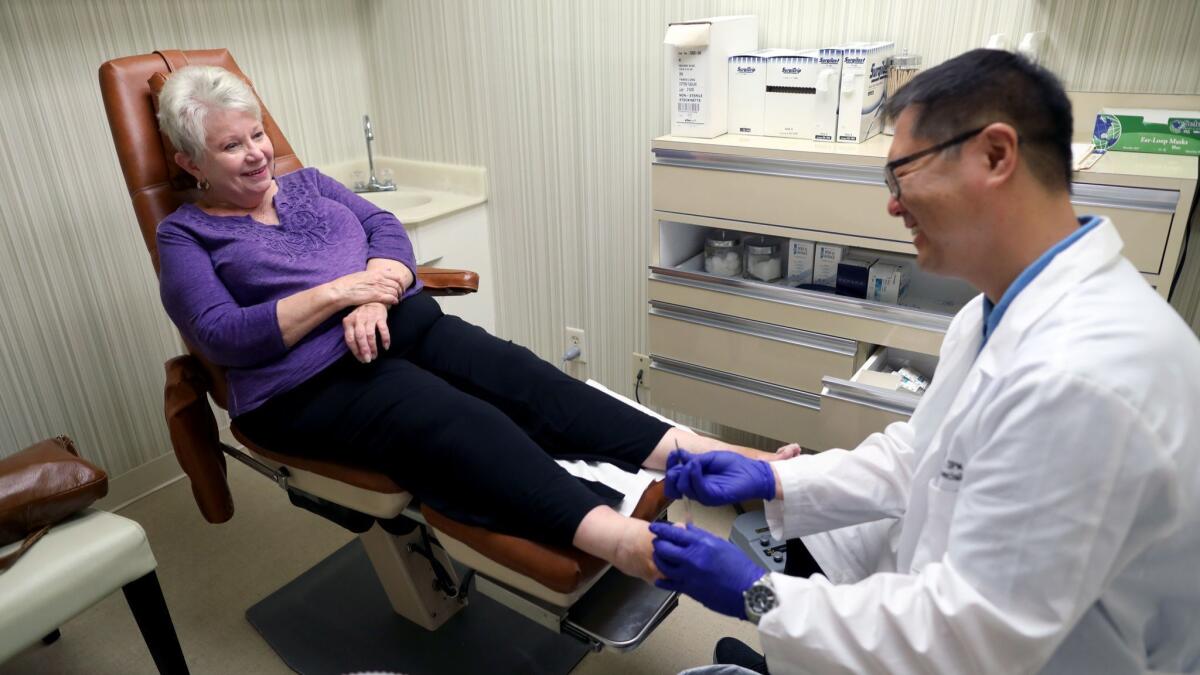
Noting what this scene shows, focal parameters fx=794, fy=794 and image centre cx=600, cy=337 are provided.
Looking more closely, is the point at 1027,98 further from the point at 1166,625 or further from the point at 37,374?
the point at 37,374

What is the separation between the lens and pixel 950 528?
950 mm

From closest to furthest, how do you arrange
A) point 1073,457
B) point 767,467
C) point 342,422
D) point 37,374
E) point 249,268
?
point 1073,457
point 767,467
point 342,422
point 249,268
point 37,374

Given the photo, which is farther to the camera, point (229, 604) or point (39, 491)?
point (229, 604)

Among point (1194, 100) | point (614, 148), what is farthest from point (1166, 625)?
point (614, 148)

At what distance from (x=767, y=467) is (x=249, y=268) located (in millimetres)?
1108

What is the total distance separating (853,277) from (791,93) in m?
0.47

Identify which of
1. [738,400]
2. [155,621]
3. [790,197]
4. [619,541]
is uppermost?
[790,197]

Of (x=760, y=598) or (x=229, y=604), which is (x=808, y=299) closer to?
(x=760, y=598)

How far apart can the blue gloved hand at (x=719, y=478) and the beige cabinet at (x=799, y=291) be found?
614 mm

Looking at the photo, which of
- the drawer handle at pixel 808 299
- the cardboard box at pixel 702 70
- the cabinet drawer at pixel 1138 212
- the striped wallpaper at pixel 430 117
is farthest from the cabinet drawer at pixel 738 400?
the cabinet drawer at pixel 1138 212

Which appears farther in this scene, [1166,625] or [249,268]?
[249,268]

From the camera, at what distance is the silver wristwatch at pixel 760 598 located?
984 millimetres

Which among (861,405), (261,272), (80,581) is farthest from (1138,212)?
(80,581)

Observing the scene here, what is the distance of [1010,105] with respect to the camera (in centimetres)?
91
